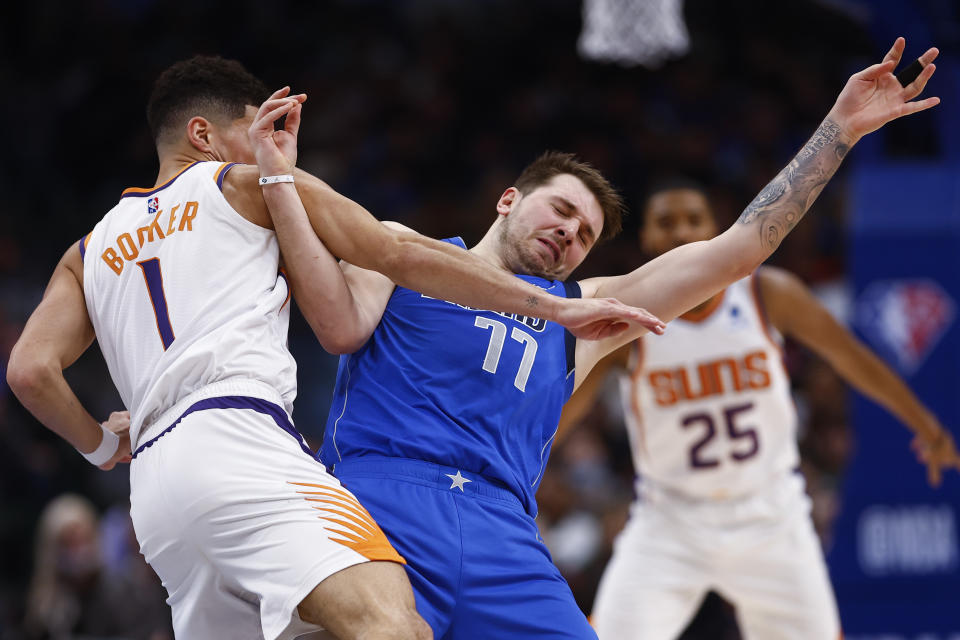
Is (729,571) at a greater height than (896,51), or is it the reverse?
(896,51)

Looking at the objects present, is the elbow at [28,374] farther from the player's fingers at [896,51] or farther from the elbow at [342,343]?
the player's fingers at [896,51]

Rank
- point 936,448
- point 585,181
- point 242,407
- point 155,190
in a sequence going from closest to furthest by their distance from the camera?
point 242,407 < point 155,190 < point 585,181 < point 936,448

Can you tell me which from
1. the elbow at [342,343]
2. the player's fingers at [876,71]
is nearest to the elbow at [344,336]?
the elbow at [342,343]

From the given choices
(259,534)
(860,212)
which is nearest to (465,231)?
(860,212)

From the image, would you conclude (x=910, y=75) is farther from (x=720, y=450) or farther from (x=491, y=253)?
(x=720, y=450)

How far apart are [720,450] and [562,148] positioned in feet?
24.7

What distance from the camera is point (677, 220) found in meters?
6.32

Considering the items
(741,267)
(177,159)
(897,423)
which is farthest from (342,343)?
(897,423)

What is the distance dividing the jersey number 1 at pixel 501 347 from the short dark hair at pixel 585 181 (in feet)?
2.24

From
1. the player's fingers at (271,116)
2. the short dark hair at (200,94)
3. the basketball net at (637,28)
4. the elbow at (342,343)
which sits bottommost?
the elbow at (342,343)

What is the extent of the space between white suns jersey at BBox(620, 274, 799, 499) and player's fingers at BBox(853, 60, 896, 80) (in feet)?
7.18

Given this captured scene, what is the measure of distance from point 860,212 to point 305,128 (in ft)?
24.8

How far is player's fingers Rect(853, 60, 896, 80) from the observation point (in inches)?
161

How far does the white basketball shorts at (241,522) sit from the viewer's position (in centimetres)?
337
